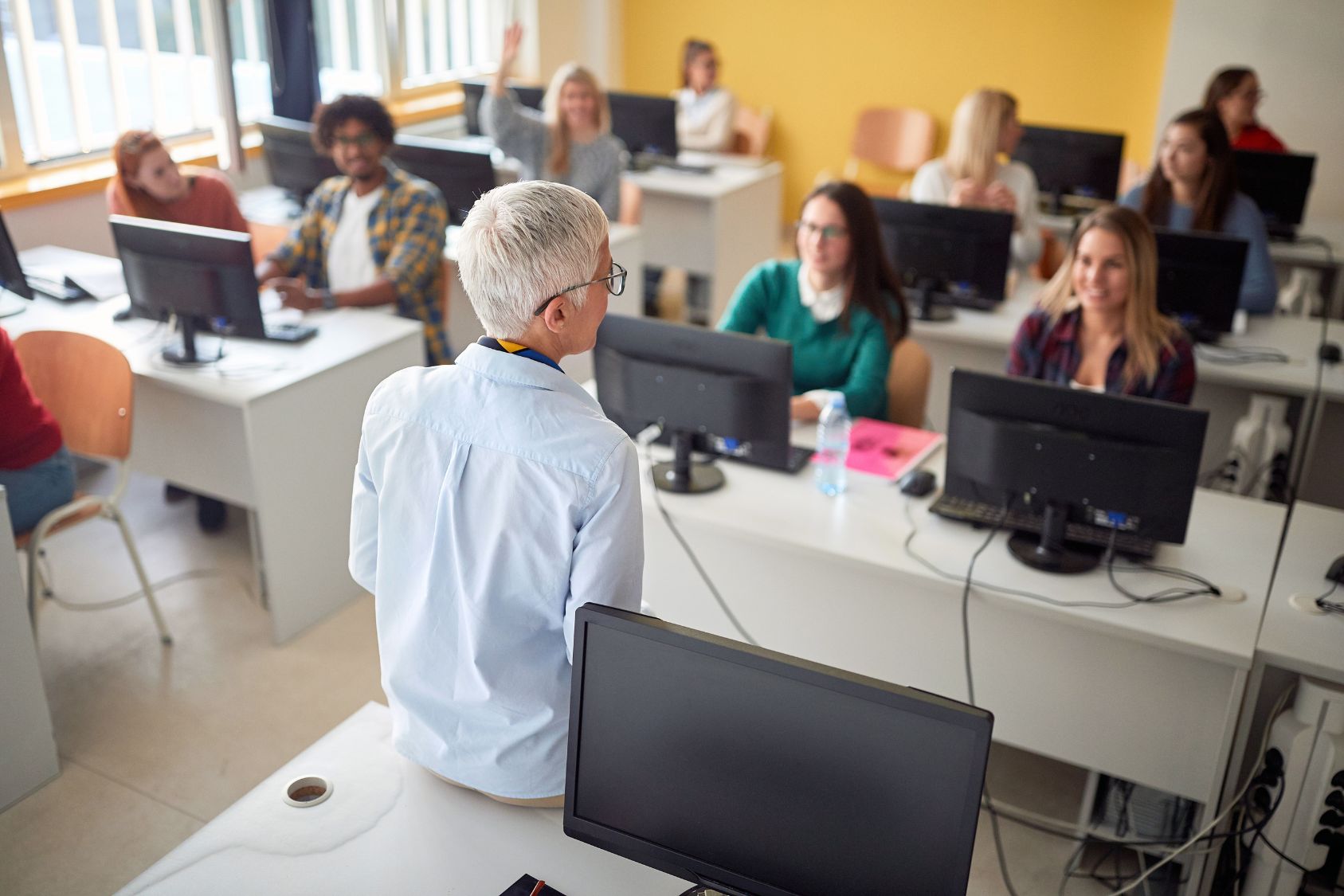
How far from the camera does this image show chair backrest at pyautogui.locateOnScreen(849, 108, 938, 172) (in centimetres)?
674

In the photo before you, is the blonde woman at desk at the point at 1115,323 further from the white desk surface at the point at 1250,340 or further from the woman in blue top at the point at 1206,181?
the woman in blue top at the point at 1206,181

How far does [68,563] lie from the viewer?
11.8ft

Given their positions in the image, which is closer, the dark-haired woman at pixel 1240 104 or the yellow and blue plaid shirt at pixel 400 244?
the yellow and blue plaid shirt at pixel 400 244

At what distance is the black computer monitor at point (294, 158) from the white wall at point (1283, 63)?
12.9 ft

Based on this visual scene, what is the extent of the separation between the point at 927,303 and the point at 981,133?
3.55ft

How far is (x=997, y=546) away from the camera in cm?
236

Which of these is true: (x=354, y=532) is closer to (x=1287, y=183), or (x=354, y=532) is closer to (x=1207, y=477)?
(x=1207, y=477)

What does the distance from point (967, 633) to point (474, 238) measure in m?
1.50

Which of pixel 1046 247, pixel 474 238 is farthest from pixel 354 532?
pixel 1046 247

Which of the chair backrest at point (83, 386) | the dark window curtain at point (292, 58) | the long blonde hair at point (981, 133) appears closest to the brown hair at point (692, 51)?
the dark window curtain at point (292, 58)

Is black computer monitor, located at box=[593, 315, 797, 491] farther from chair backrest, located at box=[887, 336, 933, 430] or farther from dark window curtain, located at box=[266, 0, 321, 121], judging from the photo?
dark window curtain, located at box=[266, 0, 321, 121]

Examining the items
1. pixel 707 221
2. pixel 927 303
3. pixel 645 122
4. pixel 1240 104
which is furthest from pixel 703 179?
pixel 1240 104

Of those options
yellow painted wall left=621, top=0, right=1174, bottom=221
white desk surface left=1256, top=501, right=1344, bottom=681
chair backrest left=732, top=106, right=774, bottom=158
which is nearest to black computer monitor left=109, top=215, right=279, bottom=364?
white desk surface left=1256, top=501, right=1344, bottom=681

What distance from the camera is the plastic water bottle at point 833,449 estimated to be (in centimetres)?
259
